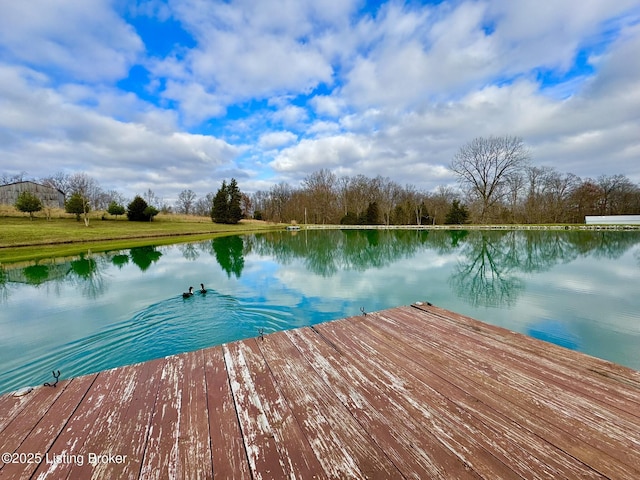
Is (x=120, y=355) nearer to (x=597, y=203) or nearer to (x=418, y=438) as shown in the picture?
(x=418, y=438)

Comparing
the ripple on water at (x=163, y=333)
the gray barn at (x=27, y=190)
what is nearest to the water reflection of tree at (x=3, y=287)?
the ripple on water at (x=163, y=333)

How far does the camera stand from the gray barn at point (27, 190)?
3275 cm

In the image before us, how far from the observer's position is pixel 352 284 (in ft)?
23.6

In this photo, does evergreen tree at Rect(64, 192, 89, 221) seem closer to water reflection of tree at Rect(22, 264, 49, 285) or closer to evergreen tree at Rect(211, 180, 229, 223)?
evergreen tree at Rect(211, 180, 229, 223)

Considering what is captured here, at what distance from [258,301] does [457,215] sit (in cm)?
3597

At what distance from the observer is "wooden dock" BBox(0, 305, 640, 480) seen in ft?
3.94

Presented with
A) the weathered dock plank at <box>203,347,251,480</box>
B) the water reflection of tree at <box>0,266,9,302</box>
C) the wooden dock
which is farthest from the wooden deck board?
the water reflection of tree at <box>0,266,9,302</box>

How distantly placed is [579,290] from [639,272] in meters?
3.88

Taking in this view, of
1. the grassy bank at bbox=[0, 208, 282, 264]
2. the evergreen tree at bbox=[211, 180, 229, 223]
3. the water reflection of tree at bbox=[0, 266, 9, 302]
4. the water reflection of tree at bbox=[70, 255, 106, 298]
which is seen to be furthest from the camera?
the evergreen tree at bbox=[211, 180, 229, 223]

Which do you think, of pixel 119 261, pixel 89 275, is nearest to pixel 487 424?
pixel 89 275

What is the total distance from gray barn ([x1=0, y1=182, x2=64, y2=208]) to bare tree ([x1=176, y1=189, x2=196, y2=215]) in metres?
20.1

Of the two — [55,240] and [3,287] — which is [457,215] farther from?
[55,240]

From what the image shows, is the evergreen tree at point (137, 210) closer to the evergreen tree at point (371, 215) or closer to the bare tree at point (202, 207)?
the bare tree at point (202, 207)

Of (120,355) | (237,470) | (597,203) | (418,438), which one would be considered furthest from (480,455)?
(597,203)
